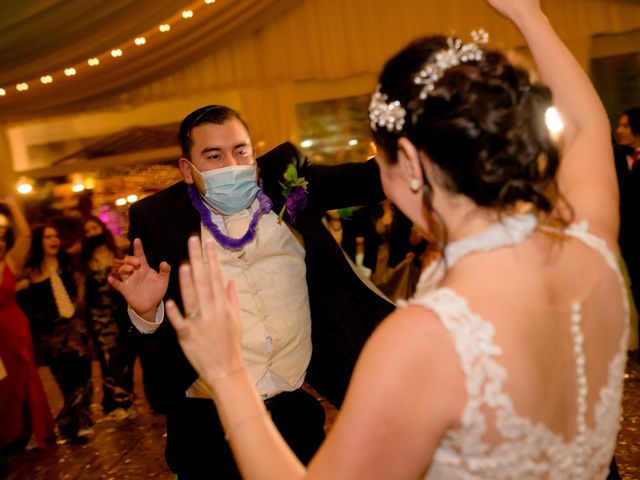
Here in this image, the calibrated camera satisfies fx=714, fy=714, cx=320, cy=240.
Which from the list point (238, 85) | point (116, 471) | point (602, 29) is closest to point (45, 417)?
point (116, 471)

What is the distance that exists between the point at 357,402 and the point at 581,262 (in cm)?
46

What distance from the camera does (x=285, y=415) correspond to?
248 centimetres

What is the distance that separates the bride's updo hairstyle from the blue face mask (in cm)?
136

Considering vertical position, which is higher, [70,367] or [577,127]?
[577,127]

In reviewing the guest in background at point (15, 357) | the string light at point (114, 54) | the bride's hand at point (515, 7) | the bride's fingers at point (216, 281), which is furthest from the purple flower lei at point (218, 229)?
the string light at point (114, 54)

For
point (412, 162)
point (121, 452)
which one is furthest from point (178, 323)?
point (121, 452)

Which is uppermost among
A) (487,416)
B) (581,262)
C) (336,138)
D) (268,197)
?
(336,138)

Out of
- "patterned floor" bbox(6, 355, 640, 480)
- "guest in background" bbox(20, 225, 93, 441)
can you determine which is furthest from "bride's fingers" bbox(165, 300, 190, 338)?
"guest in background" bbox(20, 225, 93, 441)

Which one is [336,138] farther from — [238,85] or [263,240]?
[263,240]

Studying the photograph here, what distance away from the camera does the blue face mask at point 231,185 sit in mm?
2479

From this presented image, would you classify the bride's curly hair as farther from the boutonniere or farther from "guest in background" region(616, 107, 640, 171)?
"guest in background" region(616, 107, 640, 171)

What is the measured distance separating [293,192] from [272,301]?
38 cm

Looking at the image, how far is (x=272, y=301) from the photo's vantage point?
2463 mm

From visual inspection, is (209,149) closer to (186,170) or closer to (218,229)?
(186,170)
